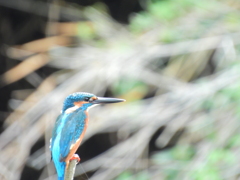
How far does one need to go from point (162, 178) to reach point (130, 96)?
378 mm

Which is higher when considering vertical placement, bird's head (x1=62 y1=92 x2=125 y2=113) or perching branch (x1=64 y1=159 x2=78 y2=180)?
bird's head (x1=62 y1=92 x2=125 y2=113)

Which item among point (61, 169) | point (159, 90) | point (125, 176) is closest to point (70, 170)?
point (61, 169)

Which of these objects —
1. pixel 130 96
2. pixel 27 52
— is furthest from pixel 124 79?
pixel 27 52

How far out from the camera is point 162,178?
75.4 inches

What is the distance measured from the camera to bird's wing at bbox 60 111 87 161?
0.41 metres

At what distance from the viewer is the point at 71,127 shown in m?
0.42

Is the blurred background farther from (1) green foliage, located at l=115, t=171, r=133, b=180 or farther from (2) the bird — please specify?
(2) the bird

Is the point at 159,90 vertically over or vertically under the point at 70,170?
under

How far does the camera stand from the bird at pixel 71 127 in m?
0.40

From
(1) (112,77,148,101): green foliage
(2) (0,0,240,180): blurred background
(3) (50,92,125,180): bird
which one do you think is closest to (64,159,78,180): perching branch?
(3) (50,92,125,180): bird

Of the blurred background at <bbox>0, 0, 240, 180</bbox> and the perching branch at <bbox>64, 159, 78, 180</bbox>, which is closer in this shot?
the perching branch at <bbox>64, 159, 78, 180</bbox>

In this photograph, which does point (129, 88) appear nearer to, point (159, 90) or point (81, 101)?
point (159, 90)

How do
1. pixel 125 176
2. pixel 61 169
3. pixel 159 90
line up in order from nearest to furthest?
pixel 61 169 → pixel 125 176 → pixel 159 90

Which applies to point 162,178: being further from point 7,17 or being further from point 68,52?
point 7,17
